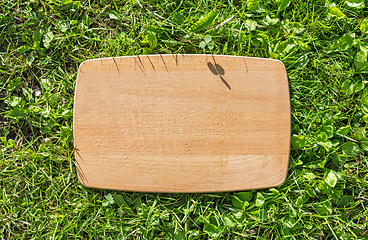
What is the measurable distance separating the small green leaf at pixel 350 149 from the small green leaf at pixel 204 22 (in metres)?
0.82

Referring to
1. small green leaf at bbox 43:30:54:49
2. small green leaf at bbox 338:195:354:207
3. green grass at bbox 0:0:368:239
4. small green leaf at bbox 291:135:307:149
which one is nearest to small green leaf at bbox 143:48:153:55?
green grass at bbox 0:0:368:239

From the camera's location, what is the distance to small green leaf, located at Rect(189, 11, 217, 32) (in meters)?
1.01

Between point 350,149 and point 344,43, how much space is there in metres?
0.48

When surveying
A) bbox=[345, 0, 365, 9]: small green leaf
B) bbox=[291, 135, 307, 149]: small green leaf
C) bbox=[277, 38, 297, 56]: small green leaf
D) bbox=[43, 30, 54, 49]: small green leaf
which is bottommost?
bbox=[291, 135, 307, 149]: small green leaf

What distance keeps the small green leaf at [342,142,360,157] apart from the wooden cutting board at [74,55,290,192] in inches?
10.9

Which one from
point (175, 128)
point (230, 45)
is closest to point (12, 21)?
point (175, 128)

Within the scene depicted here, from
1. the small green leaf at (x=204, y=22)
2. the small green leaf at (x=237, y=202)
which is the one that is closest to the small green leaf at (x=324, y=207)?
the small green leaf at (x=237, y=202)

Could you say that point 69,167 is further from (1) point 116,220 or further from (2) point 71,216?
(1) point 116,220

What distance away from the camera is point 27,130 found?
109 cm

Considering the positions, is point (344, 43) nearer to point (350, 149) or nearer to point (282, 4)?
point (282, 4)

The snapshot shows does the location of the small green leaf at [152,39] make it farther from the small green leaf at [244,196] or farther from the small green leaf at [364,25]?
the small green leaf at [364,25]

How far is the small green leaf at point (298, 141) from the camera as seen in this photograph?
1.00 meters

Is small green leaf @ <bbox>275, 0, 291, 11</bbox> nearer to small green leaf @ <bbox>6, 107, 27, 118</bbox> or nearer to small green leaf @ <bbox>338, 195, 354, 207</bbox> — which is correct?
small green leaf @ <bbox>338, 195, 354, 207</bbox>

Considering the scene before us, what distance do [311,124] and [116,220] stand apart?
976 mm
